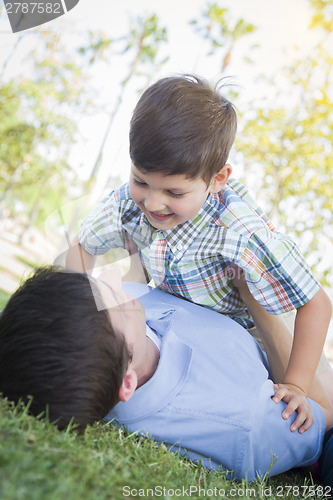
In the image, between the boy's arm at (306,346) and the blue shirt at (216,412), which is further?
the boy's arm at (306,346)

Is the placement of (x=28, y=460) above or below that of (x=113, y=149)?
below

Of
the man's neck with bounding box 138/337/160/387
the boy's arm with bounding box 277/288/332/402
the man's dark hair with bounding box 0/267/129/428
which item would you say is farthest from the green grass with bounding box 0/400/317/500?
the boy's arm with bounding box 277/288/332/402

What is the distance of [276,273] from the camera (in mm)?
1880

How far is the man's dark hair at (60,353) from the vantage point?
130cm

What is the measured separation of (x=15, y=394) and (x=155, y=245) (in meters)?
0.93

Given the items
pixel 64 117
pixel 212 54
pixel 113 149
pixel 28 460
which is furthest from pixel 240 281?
pixel 64 117

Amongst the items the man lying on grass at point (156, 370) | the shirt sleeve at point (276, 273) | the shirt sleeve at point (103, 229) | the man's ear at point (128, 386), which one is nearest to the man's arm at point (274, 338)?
the man lying on grass at point (156, 370)

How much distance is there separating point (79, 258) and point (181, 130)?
2.68ft

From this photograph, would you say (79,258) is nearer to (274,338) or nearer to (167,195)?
(167,195)

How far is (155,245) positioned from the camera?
207 cm

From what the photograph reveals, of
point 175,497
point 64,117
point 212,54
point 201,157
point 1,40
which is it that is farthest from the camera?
point 64,117

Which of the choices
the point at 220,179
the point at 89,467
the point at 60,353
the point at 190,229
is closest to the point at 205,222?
the point at 190,229

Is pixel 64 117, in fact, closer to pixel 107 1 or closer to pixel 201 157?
pixel 107 1

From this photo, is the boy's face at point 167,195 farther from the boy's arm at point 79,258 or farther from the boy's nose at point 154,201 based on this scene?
the boy's arm at point 79,258
